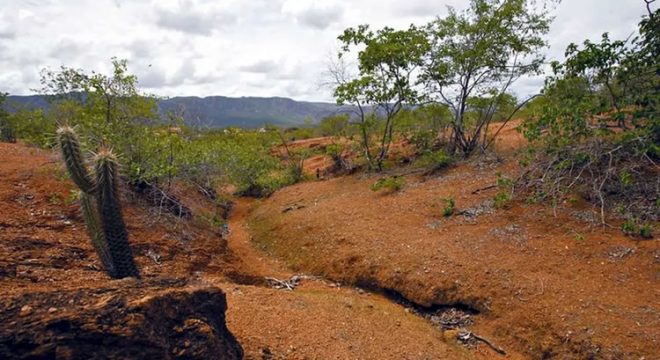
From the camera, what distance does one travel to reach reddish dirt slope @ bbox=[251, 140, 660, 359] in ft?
19.6

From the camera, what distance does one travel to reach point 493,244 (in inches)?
328

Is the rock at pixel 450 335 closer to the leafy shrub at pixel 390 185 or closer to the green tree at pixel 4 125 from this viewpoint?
the leafy shrub at pixel 390 185

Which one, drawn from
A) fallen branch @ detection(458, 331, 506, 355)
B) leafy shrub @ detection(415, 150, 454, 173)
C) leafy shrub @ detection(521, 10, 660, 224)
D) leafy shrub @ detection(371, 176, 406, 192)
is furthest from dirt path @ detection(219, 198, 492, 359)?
leafy shrub @ detection(415, 150, 454, 173)

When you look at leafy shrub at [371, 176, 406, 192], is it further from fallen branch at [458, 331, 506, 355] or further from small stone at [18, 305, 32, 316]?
small stone at [18, 305, 32, 316]

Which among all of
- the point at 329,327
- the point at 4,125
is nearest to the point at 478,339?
the point at 329,327

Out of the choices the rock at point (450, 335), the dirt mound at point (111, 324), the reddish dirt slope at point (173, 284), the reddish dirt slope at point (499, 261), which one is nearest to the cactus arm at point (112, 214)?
the reddish dirt slope at point (173, 284)

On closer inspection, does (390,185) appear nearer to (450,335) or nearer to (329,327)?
(450,335)

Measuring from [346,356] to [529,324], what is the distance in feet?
9.27

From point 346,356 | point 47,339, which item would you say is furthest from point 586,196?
point 47,339

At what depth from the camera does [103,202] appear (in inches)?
234

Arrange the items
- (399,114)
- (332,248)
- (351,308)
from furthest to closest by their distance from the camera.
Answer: (399,114) → (332,248) → (351,308)

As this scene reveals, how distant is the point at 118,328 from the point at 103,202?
121 inches

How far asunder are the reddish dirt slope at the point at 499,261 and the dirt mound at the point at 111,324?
463 centimetres

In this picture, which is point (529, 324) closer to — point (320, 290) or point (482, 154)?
point (320, 290)
